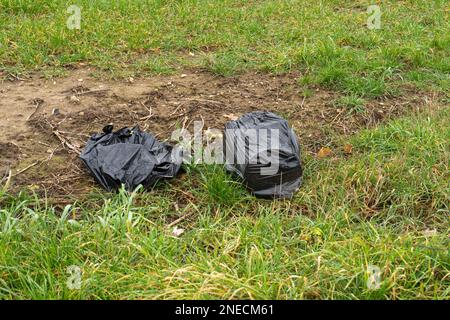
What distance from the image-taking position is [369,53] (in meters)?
5.42

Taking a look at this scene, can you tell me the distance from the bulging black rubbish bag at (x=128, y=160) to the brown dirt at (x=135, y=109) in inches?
6.7

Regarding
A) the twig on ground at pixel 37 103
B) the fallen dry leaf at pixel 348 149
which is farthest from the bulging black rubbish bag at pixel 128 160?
the fallen dry leaf at pixel 348 149

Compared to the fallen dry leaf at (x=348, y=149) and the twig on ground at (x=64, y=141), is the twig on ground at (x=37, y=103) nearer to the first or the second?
the twig on ground at (x=64, y=141)

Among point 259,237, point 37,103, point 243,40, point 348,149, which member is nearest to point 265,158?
point 259,237

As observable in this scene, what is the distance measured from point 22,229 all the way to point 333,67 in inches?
131

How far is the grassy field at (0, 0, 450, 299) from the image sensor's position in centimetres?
243

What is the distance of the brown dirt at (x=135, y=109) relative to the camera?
12.4 ft

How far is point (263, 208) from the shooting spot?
3.24 metres

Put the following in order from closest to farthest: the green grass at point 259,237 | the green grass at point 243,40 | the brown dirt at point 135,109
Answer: the green grass at point 259,237 → the brown dirt at point 135,109 → the green grass at point 243,40

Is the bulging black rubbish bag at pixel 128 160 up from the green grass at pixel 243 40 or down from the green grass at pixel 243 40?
down

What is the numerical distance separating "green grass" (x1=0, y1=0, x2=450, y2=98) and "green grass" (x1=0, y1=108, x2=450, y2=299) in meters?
1.42

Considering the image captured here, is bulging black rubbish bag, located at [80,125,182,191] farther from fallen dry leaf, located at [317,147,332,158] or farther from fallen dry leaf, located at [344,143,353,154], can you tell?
fallen dry leaf, located at [344,143,353,154]
